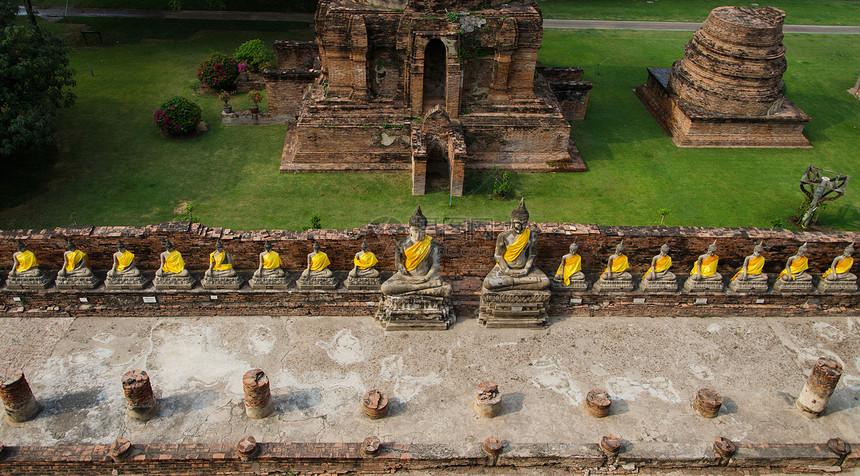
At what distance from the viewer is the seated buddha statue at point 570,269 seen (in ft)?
44.7

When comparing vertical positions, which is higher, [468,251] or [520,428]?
[468,251]

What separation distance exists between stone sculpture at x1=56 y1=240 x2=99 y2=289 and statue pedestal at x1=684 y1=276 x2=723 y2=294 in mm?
12170

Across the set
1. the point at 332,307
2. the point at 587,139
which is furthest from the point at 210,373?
the point at 587,139

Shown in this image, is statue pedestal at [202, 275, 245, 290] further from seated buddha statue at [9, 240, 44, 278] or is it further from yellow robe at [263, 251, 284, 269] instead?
seated buddha statue at [9, 240, 44, 278]

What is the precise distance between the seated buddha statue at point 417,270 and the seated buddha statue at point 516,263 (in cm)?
103

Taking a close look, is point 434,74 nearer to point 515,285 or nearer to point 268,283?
point 515,285

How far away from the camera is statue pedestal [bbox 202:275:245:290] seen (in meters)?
13.4

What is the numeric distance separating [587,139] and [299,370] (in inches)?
557

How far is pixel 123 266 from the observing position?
1339 cm

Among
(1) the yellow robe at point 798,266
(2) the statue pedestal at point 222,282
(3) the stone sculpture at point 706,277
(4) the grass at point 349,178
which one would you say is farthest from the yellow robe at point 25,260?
(1) the yellow robe at point 798,266

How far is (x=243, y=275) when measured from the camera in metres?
13.9

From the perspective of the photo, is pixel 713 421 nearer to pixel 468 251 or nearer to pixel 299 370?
pixel 468 251

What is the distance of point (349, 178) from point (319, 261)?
713cm

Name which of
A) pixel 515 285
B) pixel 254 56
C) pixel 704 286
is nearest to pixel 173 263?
pixel 515 285
